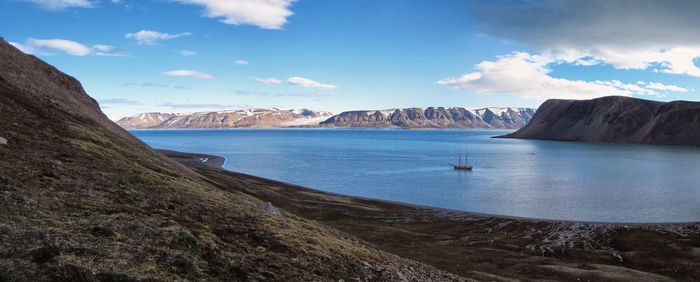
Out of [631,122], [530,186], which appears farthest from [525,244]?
[631,122]

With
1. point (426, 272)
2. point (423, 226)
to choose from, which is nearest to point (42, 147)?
point (426, 272)

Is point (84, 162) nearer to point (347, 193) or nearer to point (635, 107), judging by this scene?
point (347, 193)

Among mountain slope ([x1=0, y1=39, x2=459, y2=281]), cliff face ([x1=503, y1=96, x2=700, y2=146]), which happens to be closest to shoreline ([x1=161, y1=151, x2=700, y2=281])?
mountain slope ([x1=0, y1=39, x2=459, y2=281])

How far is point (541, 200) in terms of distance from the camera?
42.8 m

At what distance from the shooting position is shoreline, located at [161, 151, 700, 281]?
1755 cm

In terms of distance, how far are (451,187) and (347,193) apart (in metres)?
15.0

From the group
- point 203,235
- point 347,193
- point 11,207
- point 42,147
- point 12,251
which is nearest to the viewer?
point 12,251

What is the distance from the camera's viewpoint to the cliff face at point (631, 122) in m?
145

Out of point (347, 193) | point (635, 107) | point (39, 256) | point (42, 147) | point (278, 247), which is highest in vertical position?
point (635, 107)

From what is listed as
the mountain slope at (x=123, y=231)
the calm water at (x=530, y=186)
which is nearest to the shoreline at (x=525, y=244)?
the mountain slope at (x=123, y=231)

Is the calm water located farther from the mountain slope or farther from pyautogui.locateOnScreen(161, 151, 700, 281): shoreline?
the mountain slope

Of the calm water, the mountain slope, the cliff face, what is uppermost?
the cliff face

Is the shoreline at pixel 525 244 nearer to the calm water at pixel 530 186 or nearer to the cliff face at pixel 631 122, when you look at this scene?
the calm water at pixel 530 186

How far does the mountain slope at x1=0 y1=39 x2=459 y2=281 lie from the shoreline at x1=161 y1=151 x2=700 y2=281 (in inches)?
227
